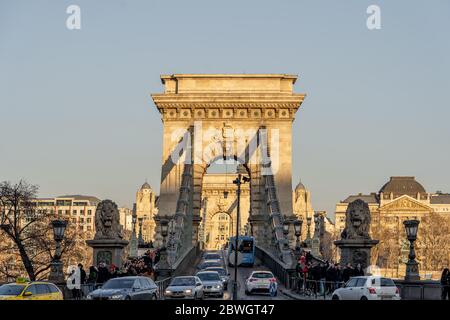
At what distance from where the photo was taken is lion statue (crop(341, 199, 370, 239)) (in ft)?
144

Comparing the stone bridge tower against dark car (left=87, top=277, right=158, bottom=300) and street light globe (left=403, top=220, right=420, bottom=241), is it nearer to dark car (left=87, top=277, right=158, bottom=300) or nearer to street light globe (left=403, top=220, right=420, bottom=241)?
street light globe (left=403, top=220, right=420, bottom=241)

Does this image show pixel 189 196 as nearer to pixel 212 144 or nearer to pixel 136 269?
pixel 212 144

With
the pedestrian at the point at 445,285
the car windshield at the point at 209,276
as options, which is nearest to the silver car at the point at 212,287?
the car windshield at the point at 209,276

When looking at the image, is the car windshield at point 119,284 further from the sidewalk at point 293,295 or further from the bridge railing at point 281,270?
the bridge railing at point 281,270

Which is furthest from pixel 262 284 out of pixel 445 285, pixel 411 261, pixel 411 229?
pixel 445 285

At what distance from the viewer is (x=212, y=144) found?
9481cm

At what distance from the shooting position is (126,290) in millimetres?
32094

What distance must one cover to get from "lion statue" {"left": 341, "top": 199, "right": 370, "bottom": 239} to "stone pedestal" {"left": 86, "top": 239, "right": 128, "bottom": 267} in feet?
37.9

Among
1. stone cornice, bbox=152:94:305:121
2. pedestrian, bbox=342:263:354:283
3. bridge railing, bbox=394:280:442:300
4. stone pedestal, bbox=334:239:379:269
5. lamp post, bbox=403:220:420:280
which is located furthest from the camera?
stone cornice, bbox=152:94:305:121

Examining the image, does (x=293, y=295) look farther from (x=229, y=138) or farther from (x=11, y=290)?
(x=229, y=138)

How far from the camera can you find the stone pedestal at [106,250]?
45.1 meters

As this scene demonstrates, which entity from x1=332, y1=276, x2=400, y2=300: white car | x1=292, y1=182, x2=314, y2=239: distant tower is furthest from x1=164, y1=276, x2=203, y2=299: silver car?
x1=292, y1=182, x2=314, y2=239: distant tower
